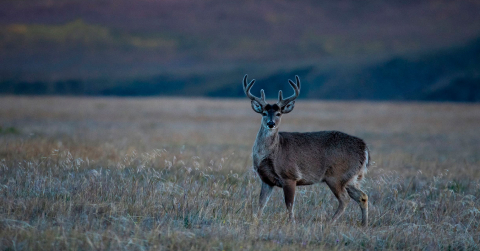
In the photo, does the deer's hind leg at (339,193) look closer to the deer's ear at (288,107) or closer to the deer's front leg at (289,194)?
the deer's front leg at (289,194)

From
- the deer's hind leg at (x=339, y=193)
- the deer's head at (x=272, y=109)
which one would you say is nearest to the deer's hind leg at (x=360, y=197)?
the deer's hind leg at (x=339, y=193)

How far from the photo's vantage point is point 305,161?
9531 millimetres

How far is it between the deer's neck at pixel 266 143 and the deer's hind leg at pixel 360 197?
1.73 m

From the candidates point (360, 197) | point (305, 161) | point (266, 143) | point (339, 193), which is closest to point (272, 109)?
point (266, 143)

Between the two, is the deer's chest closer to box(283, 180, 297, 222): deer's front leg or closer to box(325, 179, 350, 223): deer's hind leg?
box(283, 180, 297, 222): deer's front leg

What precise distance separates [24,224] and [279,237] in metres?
3.82

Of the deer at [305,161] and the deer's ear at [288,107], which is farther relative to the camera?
the deer's ear at [288,107]

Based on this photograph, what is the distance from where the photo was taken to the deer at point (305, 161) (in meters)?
9.25

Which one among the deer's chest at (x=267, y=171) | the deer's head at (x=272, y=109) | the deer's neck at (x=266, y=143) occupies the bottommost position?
the deer's chest at (x=267, y=171)

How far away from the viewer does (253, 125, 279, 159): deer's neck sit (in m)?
9.39

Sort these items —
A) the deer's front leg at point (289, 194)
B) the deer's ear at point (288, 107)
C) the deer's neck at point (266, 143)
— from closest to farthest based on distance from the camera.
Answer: the deer's front leg at point (289, 194), the deer's neck at point (266, 143), the deer's ear at point (288, 107)

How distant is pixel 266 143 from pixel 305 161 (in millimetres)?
868

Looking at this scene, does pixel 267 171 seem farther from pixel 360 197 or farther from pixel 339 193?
pixel 360 197

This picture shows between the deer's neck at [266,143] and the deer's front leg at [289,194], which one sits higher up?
the deer's neck at [266,143]
